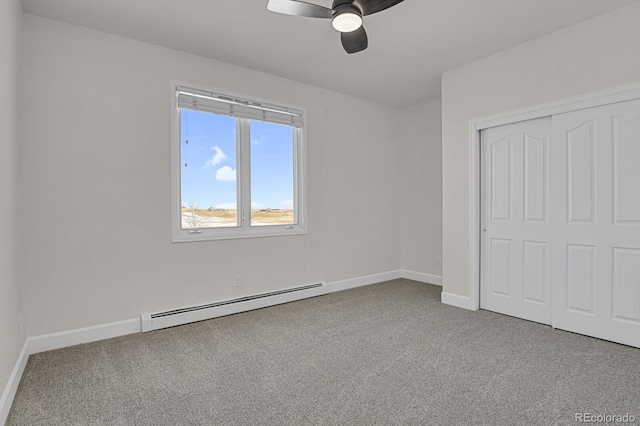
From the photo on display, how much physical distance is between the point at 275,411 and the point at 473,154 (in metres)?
3.28

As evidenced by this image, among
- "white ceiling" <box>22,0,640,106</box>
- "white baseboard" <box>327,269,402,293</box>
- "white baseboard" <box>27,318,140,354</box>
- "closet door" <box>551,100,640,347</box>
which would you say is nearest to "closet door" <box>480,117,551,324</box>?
"closet door" <box>551,100,640,347</box>

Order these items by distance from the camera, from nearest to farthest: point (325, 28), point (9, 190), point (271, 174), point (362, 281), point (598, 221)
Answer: point (9, 190) → point (598, 221) → point (325, 28) → point (271, 174) → point (362, 281)

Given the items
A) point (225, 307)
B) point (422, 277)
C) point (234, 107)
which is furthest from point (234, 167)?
point (422, 277)

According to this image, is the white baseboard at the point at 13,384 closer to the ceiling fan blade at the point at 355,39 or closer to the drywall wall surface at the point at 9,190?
the drywall wall surface at the point at 9,190

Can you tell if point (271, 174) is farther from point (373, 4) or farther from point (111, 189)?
point (373, 4)

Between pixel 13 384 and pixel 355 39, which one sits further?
pixel 355 39

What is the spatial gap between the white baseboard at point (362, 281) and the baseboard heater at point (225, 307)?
196 mm

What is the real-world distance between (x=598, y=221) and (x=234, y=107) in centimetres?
369

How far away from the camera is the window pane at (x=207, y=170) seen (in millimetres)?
3662

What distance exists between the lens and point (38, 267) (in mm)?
2859

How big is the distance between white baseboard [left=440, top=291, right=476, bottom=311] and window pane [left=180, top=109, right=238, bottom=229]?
2633mm

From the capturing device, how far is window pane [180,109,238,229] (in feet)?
12.0

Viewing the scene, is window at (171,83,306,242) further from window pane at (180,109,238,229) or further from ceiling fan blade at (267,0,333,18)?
ceiling fan blade at (267,0,333,18)
